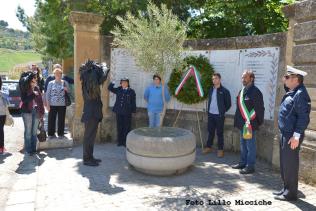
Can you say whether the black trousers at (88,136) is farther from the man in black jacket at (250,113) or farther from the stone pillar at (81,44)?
the man in black jacket at (250,113)

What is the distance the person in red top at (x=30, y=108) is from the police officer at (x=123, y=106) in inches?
69.5

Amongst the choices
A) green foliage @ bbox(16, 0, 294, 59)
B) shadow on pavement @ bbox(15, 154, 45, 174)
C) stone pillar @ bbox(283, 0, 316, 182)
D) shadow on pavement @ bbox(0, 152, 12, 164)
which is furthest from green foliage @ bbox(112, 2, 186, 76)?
green foliage @ bbox(16, 0, 294, 59)

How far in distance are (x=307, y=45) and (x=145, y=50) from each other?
8.95ft

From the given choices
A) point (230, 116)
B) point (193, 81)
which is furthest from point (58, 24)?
point (230, 116)

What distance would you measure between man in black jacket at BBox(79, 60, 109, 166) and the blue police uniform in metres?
3.26

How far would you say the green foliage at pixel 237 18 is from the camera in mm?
11453

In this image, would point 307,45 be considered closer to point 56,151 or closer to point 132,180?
point 132,180

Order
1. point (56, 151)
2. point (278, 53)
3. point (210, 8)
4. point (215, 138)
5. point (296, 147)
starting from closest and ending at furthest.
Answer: point (296, 147) → point (278, 53) → point (56, 151) → point (215, 138) → point (210, 8)

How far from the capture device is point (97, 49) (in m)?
8.16

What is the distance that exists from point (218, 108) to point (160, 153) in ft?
7.03

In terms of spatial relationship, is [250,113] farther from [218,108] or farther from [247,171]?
[218,108]

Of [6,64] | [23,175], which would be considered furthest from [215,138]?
[6,64]

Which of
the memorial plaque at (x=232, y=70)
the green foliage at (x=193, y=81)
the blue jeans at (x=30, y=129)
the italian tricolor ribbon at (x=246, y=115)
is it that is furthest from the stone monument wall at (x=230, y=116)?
the blue jeans at (x=30, y=129)

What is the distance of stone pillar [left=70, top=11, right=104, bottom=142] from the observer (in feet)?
25.9
